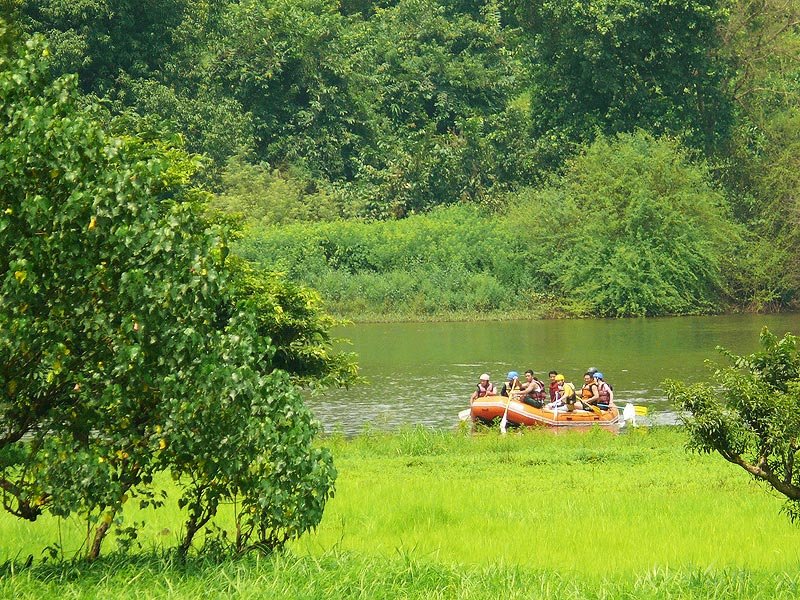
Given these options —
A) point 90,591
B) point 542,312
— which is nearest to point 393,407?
point 90,591

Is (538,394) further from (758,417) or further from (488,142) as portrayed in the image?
(488,142)

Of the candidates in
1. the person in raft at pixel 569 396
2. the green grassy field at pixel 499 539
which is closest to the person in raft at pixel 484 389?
the person in raft at pixel 569 396

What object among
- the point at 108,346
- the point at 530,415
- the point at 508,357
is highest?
the point at 108,346

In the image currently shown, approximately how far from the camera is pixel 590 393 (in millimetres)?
22984

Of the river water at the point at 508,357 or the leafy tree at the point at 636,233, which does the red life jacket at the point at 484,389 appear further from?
the leafy tree at the point at 636,233

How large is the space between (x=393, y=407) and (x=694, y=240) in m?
21.6

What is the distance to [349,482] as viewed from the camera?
568 inches

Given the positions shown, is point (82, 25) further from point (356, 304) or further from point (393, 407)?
point (393, 407)

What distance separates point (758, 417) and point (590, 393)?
14404mm

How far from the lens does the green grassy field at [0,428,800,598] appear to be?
756 centimetres

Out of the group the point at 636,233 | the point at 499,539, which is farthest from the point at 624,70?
the point at 499,539

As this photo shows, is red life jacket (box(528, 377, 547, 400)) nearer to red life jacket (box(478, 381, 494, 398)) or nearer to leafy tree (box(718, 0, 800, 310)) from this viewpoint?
red life jacket (box(478, 381, 494, 398))

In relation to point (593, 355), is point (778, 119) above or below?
above

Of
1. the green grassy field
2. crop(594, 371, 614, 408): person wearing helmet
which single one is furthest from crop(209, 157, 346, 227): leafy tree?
the green grassy field
